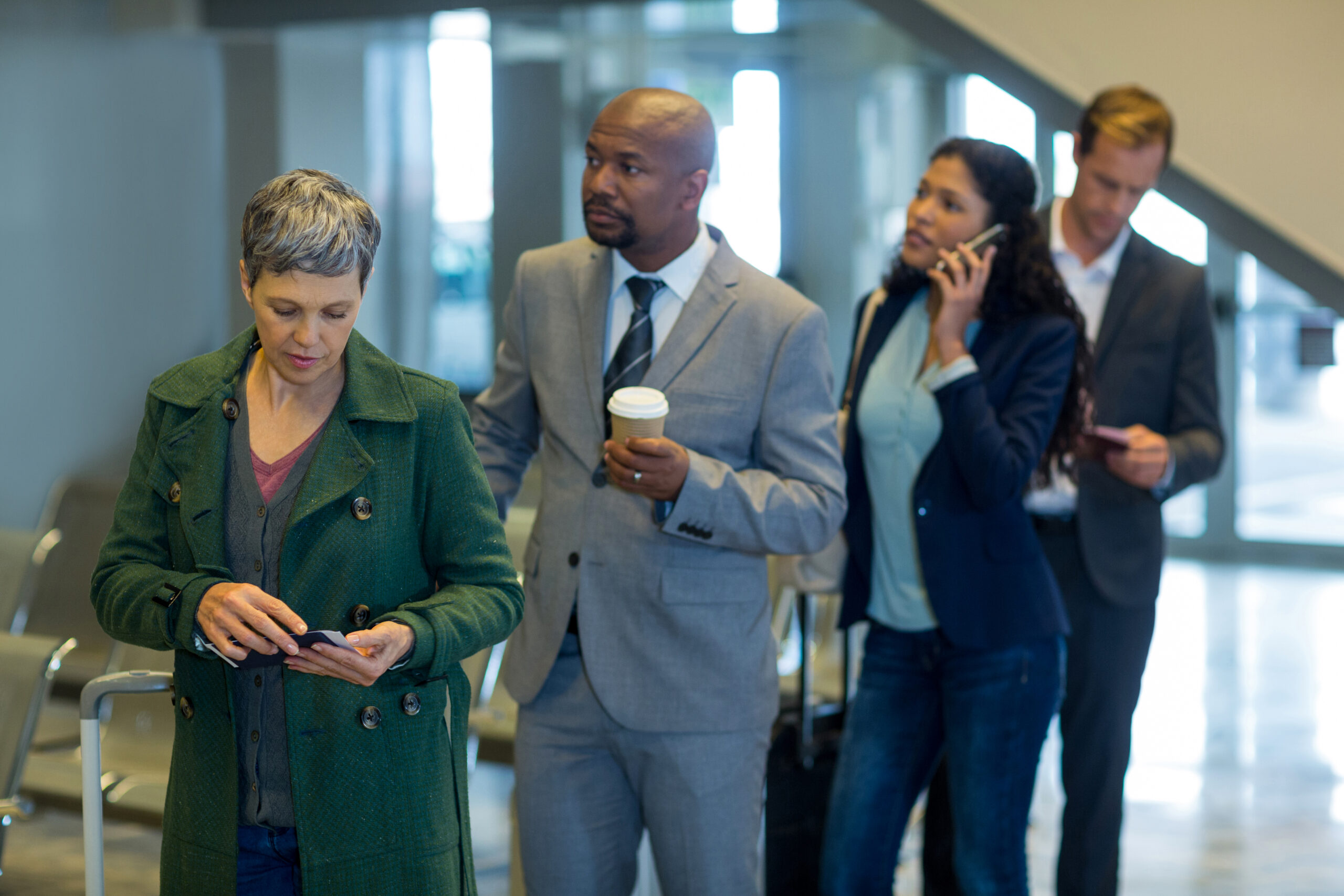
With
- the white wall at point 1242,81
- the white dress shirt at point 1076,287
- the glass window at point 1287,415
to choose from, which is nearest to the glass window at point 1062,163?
the glass window at point 1287,415

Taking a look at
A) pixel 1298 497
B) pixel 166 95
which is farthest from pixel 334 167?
pixel 1298 497

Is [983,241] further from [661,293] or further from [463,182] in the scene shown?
[463,182]

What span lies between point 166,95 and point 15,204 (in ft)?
3.20

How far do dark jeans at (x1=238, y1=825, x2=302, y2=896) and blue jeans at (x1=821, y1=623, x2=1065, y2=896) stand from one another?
1.13m

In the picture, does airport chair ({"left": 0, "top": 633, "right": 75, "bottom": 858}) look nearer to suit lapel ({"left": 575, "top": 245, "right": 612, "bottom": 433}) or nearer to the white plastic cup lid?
suit lapel ({"left": 575, "top": 245, "right": 612, "bottom": 433})

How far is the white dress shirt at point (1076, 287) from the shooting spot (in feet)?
9.37

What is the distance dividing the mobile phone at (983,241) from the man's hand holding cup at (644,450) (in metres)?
0.70

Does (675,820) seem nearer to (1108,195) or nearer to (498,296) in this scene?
(1108,195)

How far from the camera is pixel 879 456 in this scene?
2486 millimetres

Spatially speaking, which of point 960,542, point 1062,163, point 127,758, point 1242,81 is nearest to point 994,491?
point 960,542

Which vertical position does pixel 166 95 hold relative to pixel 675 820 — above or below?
above

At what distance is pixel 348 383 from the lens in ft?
5.37

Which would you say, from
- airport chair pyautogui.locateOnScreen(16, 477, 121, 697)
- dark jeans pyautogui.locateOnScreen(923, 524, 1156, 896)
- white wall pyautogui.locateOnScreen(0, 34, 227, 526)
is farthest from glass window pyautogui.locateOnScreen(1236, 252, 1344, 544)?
airport chair pyautogui.locateOnScreen(16, 477, 121, 697)

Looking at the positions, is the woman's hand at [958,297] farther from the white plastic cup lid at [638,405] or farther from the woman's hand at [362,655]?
the woman's hand at [362,655]
